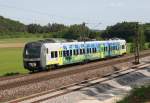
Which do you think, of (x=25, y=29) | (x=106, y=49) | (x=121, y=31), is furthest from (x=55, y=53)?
(x=25, y=29)

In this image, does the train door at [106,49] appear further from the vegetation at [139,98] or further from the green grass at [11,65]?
the vegetation at [139,98]

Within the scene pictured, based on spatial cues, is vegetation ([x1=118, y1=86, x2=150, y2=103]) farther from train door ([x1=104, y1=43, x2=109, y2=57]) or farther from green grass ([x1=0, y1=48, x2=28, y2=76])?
train door ([x1=104, y1=43, x2=109, y2=57])

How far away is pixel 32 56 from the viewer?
1358 inches

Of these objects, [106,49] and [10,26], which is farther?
[10,26]

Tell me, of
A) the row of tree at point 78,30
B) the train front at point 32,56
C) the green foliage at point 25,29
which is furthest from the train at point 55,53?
the green foliage at point 25,29

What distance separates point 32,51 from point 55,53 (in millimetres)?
2129

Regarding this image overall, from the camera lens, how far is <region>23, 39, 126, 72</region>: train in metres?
34.1

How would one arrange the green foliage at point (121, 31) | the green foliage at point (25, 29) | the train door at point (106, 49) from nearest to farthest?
the train door at point (106, 49), the green foliage at point (121, 31), the green foliage at point (25, 29)

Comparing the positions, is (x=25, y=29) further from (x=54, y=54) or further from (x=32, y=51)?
(x=32, y=51)

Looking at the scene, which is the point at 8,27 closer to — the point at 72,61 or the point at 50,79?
the point at 72,61

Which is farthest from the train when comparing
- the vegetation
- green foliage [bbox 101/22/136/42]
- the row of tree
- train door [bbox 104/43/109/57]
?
green foliage [bbox 101/22/136/42]

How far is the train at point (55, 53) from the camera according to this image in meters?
34.1

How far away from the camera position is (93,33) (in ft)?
349

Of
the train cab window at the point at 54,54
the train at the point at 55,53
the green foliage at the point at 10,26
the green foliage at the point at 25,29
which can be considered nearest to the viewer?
the train at the point at 55,53
